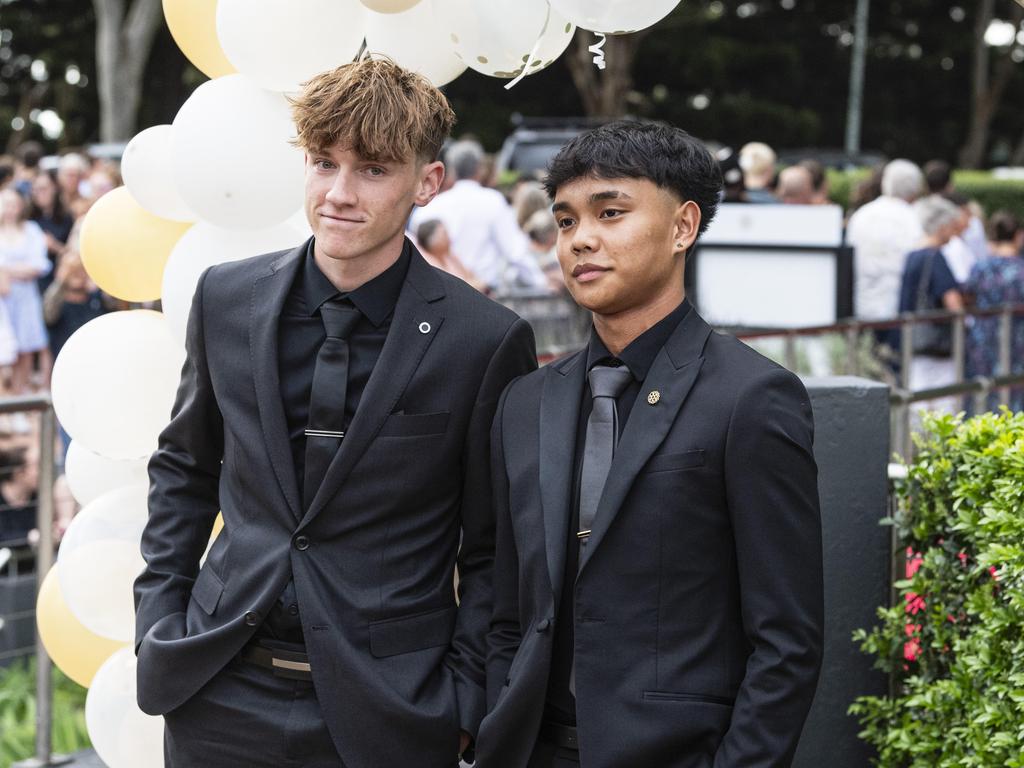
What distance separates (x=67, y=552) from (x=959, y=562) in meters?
2.33

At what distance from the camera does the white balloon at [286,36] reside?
3342 millimetres

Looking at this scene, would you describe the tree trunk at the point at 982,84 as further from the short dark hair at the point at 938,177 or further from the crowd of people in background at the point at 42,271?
the crowd of people in background at the point at 42,271

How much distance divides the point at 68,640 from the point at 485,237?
6.63 meters

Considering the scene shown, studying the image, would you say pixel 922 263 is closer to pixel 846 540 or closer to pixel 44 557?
pixel 846 540

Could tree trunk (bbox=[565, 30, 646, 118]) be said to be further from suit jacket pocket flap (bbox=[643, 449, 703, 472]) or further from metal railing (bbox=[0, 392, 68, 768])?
suit jacket pocket flap (bbox=[643, 449, 703, 472])

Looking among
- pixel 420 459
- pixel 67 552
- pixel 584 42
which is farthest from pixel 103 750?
pixel 584 42

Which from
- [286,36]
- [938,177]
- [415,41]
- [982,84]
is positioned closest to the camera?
[286,36]

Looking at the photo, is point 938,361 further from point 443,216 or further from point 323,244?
point 323,244

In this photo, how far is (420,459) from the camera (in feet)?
9.20

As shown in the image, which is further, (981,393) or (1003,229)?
(1003,229)

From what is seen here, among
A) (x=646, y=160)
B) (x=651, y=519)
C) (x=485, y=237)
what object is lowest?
(x=651, y=519)

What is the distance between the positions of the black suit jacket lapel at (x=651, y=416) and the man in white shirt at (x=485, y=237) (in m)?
7.40

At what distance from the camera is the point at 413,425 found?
2.80 meters

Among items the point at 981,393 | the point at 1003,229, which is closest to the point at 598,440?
the point at 981,393
